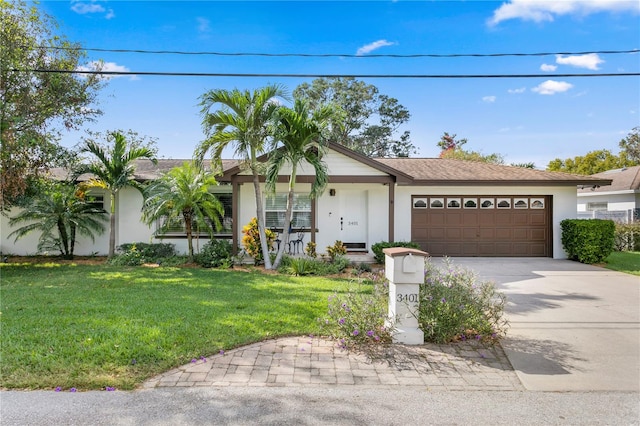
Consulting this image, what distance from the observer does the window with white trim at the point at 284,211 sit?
43.1 feet

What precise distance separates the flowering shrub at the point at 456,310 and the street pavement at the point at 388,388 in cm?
23

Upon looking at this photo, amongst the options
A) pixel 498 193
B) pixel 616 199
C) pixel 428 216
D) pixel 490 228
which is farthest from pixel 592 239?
pixel 616 199

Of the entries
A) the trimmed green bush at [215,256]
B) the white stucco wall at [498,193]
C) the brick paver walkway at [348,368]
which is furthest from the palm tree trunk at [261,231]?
the brick paver walkway at [348,368]

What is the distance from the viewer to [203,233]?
1314cm

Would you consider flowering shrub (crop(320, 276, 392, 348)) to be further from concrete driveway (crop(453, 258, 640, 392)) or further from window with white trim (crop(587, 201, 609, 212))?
window with white trim (crop(587, 201, 609, 212))

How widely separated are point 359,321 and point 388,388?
4.21 feet

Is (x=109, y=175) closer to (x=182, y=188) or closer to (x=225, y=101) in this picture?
(x=182, y=188)

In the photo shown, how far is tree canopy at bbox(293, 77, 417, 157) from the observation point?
34.5m

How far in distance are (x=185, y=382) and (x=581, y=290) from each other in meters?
8.57

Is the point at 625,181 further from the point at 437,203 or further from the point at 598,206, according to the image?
the point at 437,203

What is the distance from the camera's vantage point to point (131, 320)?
5402 mm

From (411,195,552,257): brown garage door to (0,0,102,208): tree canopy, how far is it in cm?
1186

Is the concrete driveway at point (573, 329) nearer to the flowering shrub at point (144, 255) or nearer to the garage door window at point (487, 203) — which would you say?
the garage door window at point (487, 203)

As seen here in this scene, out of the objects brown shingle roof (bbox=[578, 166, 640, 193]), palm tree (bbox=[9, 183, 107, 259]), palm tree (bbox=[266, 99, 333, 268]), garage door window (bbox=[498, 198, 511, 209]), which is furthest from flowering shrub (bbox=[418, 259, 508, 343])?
brown shingle roof (bbox=[578, 166, 640, 193])
